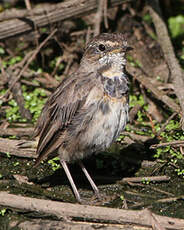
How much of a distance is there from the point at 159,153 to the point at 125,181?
0.77m

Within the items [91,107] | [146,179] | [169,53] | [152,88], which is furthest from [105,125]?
[169,53]

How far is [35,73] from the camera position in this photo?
8.73 m

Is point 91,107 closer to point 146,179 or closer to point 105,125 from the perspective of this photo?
point 105,125

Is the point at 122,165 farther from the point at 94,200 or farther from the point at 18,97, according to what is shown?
the point at 18,97

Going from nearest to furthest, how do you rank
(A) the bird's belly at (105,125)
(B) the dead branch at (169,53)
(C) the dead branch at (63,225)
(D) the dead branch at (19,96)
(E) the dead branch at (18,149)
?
(C) the dead branch at (63,225) → (A) the bird's belly at (105,125) → (E) the dead branch at (18,149) → (B) the dead branch at (169,53) → (D) the dead branch at (19,96)

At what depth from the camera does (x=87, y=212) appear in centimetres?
524

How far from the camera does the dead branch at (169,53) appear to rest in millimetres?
7205

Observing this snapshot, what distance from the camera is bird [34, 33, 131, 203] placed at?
5.66m

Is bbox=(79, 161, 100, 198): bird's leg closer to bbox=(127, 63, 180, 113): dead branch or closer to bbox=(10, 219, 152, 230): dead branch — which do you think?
bbox=(10, 219, 152, 230): dead branch

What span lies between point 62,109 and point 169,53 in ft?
9.12

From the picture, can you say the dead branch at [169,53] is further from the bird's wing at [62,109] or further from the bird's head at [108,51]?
the bird's wing at [62,109]

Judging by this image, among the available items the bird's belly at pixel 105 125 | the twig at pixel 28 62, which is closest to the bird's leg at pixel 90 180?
the bird's belly at pixel 105 125

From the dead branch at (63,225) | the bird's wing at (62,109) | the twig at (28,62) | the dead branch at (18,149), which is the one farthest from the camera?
the twig at (28,62)

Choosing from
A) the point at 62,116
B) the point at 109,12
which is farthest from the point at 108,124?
the point at 109,12
